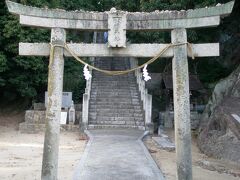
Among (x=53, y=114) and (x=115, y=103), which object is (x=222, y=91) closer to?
(x=115, y=103)

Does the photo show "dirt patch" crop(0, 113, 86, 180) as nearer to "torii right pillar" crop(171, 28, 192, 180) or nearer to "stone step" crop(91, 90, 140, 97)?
"torii right pillar" crop(171, 28, 192, 180)

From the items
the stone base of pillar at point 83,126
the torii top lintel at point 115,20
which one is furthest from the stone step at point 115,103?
the torii top lintel at point 115,20

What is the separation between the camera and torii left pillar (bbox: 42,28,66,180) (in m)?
8.35

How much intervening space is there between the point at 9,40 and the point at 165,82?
9251 mm

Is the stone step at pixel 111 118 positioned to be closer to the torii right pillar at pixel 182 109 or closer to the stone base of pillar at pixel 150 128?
the stone base of pillar at pixel 150 128

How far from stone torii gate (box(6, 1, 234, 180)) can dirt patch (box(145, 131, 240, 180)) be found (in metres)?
→ 2.25

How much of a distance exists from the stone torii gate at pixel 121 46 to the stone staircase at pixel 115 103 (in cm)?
1055

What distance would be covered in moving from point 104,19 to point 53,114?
2479mm

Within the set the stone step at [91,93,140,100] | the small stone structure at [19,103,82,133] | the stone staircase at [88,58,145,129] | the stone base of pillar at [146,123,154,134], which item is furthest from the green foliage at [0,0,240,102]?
the stone base of pillar at [146,123,154,134]

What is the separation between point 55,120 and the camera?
843cm

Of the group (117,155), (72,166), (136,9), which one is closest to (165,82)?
(136,9)

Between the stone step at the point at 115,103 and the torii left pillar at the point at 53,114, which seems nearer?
the torii left pillar at the point at 53,114

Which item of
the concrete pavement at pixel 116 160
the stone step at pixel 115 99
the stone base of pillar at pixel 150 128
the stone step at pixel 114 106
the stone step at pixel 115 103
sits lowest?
the concrete pavement at pixel 116 160

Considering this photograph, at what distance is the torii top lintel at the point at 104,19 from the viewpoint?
27.8 feet
